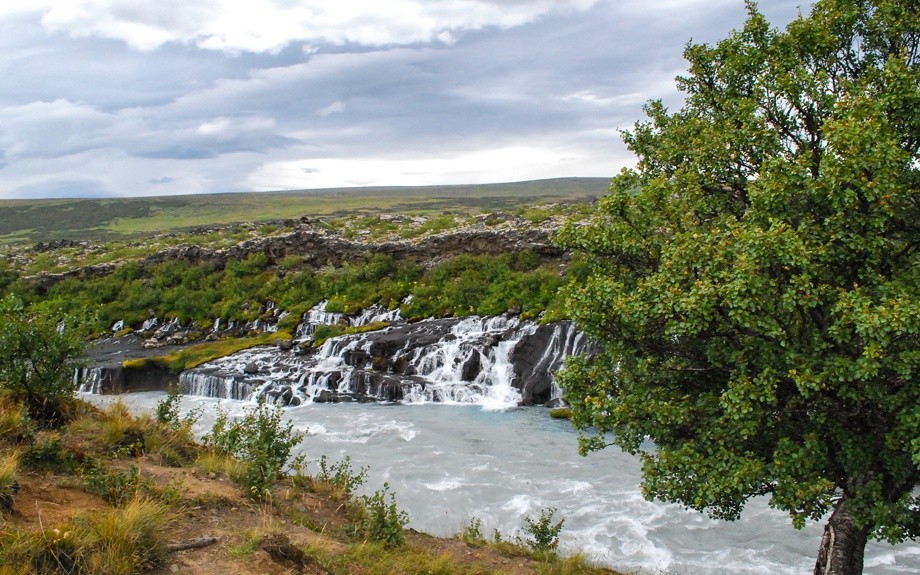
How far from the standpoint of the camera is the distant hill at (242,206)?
113500mm

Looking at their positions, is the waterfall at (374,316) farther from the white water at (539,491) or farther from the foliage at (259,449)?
the foliage at (259,449)

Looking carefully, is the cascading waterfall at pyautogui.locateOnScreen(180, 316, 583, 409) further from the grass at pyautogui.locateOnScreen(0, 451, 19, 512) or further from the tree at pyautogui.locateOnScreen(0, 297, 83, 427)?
the grass at pyautogui.locateOnScreen(0, 451, 19, 512)

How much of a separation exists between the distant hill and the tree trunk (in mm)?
96384

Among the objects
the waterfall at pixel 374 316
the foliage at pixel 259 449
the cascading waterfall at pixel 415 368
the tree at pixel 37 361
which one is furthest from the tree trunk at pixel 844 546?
the waterfall at pixel 374 316

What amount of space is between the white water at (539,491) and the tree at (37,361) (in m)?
7.49

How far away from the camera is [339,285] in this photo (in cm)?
3912

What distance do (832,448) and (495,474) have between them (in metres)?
10.2

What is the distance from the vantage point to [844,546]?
9.02 m

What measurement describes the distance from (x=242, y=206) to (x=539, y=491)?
5518 inches

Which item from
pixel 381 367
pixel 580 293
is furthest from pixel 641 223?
pixel 381 367

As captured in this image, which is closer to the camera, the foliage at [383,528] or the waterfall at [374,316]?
the foliage at [383,528]

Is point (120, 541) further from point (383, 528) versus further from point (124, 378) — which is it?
point (124, 378)

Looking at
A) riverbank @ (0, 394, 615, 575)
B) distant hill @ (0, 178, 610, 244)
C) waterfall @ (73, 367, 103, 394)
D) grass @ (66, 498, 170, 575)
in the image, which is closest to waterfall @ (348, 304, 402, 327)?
waterfall @ (73, 367, 103, 394)

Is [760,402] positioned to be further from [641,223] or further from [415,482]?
[415,482]
